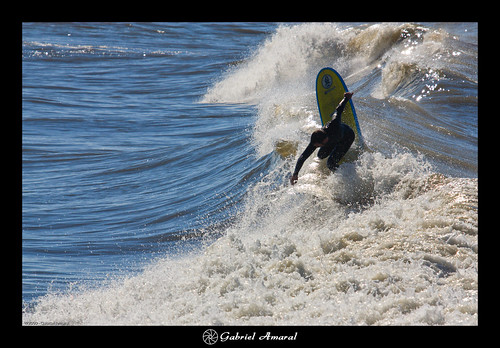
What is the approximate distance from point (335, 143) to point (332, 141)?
3.1 inches

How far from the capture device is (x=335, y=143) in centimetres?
739

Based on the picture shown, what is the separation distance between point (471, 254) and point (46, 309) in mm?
4574

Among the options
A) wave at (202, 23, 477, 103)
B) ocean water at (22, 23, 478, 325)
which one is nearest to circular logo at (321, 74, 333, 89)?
ocean water at (22, 23, 478, 325)

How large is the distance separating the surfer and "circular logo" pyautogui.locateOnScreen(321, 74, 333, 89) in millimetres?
1027

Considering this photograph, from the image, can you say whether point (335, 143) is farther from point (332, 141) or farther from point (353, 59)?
point (353, 59)

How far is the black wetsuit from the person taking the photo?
7199 millimetres

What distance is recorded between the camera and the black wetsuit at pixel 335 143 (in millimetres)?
7199

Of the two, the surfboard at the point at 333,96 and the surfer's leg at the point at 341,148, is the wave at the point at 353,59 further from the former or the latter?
the surfer's leg at the point at 341,148

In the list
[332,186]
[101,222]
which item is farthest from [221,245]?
[101,222]
